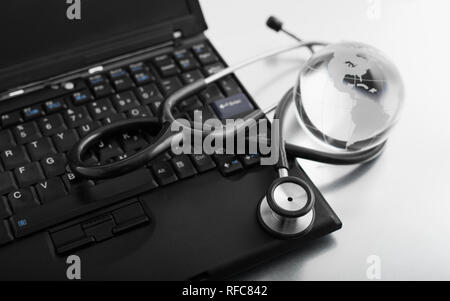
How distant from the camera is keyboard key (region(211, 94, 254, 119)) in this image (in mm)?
569

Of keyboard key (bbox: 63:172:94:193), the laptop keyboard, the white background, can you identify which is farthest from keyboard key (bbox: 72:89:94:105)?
the white background

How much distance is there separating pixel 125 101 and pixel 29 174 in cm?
14

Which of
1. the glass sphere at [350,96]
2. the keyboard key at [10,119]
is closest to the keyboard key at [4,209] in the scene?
the keyboard key at [10,119]

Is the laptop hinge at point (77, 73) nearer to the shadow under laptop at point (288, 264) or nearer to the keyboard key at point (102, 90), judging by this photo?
the keyboard key at point (102, 90)

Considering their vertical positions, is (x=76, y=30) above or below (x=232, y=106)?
above

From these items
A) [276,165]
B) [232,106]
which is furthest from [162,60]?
[276,165]

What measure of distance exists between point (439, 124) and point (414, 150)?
6cm

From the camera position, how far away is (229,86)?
0.60m

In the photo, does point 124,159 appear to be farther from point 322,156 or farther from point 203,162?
point 322,156

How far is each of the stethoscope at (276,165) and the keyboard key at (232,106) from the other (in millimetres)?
25

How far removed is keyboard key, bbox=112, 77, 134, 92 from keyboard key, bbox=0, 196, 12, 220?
185 millimetres

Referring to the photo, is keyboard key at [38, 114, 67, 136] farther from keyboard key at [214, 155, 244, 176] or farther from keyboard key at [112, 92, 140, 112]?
keyboard key at [214, 155, 244, 176]

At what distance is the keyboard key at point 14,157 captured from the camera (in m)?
0.51

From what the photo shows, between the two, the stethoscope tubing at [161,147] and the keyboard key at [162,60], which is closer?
the stethoscope tubing at [161,147]
